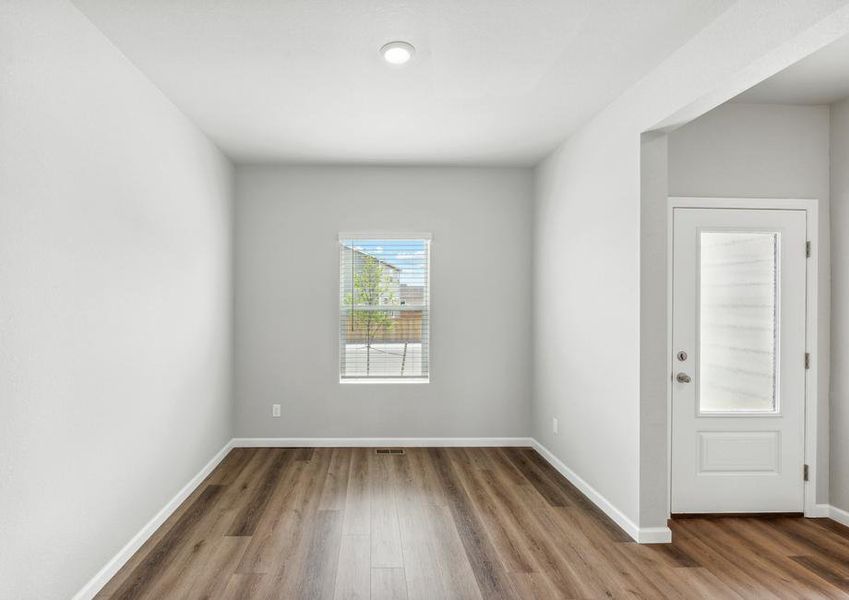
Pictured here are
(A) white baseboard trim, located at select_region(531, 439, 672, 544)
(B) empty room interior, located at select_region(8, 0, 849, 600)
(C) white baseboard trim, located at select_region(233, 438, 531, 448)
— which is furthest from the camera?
(C) white baseboard trim, located at select_region(233, 438, 531, 448)

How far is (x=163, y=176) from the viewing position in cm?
320

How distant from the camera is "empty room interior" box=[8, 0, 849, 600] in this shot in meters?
2.20

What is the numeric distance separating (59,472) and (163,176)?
1835mm

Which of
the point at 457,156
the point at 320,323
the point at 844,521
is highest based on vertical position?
the point at 457,156

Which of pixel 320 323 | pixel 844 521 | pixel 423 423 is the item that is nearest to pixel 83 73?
pixel 320 323

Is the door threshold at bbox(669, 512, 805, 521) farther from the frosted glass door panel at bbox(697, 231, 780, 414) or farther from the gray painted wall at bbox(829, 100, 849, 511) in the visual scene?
the frosted glass door panel at bbox(697, 231, 780, 414)

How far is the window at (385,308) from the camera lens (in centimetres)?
495

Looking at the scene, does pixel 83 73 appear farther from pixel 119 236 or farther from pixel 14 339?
pixel 14 339

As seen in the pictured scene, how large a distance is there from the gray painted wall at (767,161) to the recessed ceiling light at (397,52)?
6.10ft

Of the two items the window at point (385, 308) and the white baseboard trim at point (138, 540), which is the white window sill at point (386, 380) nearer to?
the window at point (385, 308)

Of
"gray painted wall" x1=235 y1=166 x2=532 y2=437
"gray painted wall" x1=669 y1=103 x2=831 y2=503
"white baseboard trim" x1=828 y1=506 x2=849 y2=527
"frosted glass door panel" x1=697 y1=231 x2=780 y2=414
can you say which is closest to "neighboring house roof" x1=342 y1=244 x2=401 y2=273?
"gray painted wall" x1=235 y1=166 x2=532 y2=437

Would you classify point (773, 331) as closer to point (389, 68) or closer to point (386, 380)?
point (389, 68)

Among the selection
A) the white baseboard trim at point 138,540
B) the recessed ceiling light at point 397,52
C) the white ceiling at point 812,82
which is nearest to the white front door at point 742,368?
the white ceiling at point 812,82

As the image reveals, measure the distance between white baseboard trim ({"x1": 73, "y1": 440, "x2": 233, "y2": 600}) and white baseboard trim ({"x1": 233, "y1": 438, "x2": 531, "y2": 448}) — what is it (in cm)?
66
